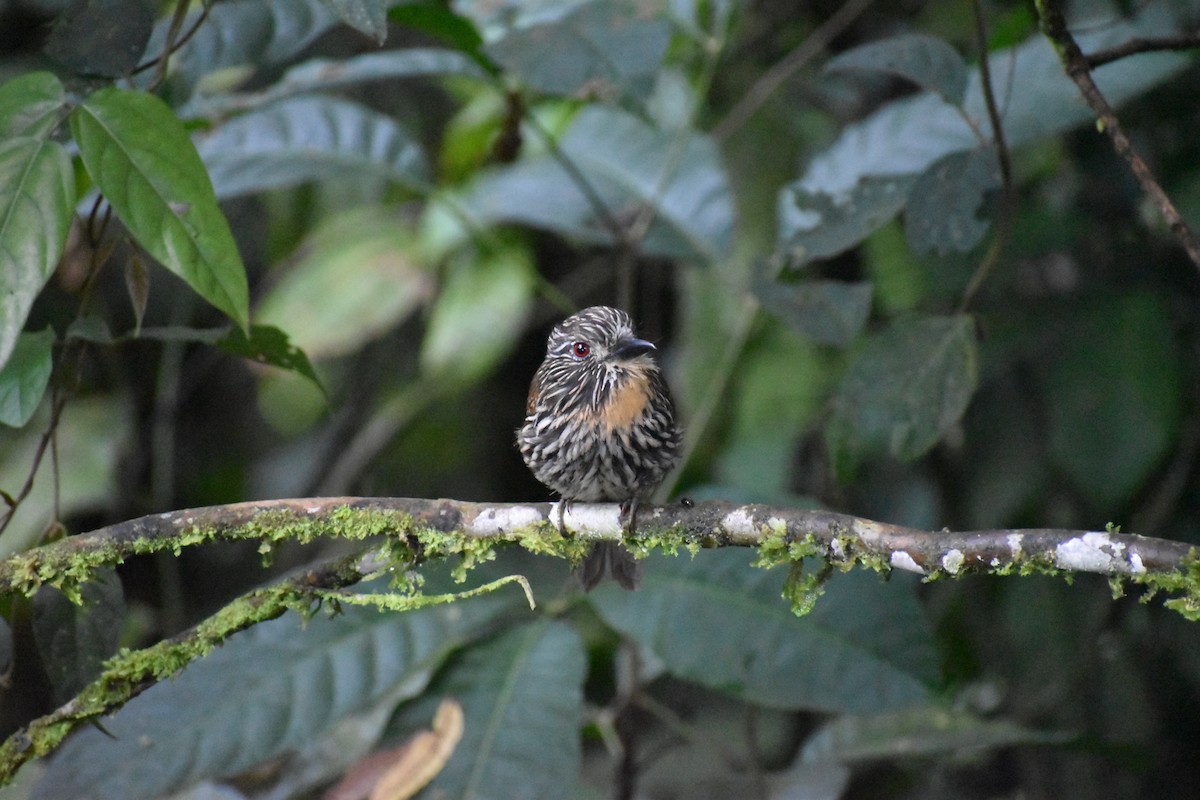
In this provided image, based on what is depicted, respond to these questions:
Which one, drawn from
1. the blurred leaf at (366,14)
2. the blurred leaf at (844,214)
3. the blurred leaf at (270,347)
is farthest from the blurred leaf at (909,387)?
the blurred leaf at (366,14)

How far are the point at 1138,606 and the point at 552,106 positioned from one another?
2.78 meters

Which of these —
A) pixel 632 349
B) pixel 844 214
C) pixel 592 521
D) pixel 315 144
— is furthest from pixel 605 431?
pixel 315 144

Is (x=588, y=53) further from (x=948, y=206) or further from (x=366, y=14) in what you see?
(x=366, y=14)

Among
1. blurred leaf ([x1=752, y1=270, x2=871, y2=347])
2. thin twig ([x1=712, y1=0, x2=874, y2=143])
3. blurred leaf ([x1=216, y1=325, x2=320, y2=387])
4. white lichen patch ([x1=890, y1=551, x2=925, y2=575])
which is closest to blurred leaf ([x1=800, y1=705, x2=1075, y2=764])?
blurred leaf ([x1=752, y1=270, x2=871, y2=347])

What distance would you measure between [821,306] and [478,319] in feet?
5.34

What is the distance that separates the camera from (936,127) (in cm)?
337

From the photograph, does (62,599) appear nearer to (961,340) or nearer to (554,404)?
(554,404)

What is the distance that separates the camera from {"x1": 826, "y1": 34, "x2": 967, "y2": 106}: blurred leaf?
251cm

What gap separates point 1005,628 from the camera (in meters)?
3.76

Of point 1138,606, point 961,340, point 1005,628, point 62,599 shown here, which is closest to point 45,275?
point 62,599

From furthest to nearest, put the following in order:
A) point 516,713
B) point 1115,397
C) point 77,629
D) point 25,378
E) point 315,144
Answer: point 315,144, point 1115,397, point 516,713, point 77,629, point 25,378

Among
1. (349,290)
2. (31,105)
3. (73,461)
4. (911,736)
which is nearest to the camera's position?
(31,105)

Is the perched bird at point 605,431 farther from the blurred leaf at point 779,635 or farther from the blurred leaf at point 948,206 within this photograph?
the blurred leaf at point 948,206

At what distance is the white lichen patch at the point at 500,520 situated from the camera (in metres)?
2.04
